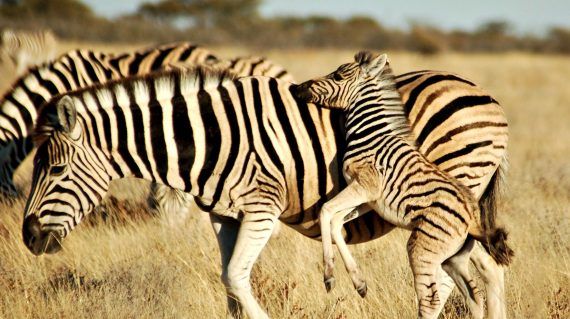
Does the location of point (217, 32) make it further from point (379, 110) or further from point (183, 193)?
point (379, 110)

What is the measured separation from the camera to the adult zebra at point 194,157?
521 cm

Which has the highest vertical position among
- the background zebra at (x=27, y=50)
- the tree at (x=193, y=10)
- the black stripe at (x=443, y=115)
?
the tree at (x=193, y=10)

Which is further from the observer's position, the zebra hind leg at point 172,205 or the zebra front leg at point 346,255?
the zebra hind leg at point 172,205

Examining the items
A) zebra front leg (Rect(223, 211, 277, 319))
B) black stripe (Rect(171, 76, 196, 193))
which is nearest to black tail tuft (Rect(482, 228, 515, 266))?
zebra front leg (Rect(223, 211, 277, 319))

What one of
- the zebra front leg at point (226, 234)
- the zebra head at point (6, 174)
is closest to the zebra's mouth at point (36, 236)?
the zebra front leg at point (226, 234)

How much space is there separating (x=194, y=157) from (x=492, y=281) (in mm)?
2317

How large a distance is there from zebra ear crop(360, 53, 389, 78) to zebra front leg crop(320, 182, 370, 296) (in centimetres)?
89

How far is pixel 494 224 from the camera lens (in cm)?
536

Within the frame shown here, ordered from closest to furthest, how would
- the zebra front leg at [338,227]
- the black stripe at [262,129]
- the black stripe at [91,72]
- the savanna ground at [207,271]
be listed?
the zebra front leg at [338,227]
the black stripe at [262,129]
the savanna ground at [207,271]
the black stripe at [91,72]

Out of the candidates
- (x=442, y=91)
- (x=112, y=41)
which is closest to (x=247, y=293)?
(x=442, y=91)

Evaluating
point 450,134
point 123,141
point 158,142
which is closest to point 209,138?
point 158,142

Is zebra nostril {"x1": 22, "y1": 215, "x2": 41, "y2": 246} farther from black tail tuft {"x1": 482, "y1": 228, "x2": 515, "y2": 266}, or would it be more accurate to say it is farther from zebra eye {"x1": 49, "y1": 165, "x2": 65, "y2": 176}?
black tail tuft {"x1": 482, "y1": 228, "x2": 515, "y2": 266}

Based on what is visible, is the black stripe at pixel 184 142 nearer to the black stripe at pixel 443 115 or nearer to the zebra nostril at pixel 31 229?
the zebra nostril at pixel 31 229

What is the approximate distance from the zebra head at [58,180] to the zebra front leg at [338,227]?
150 centimetres
